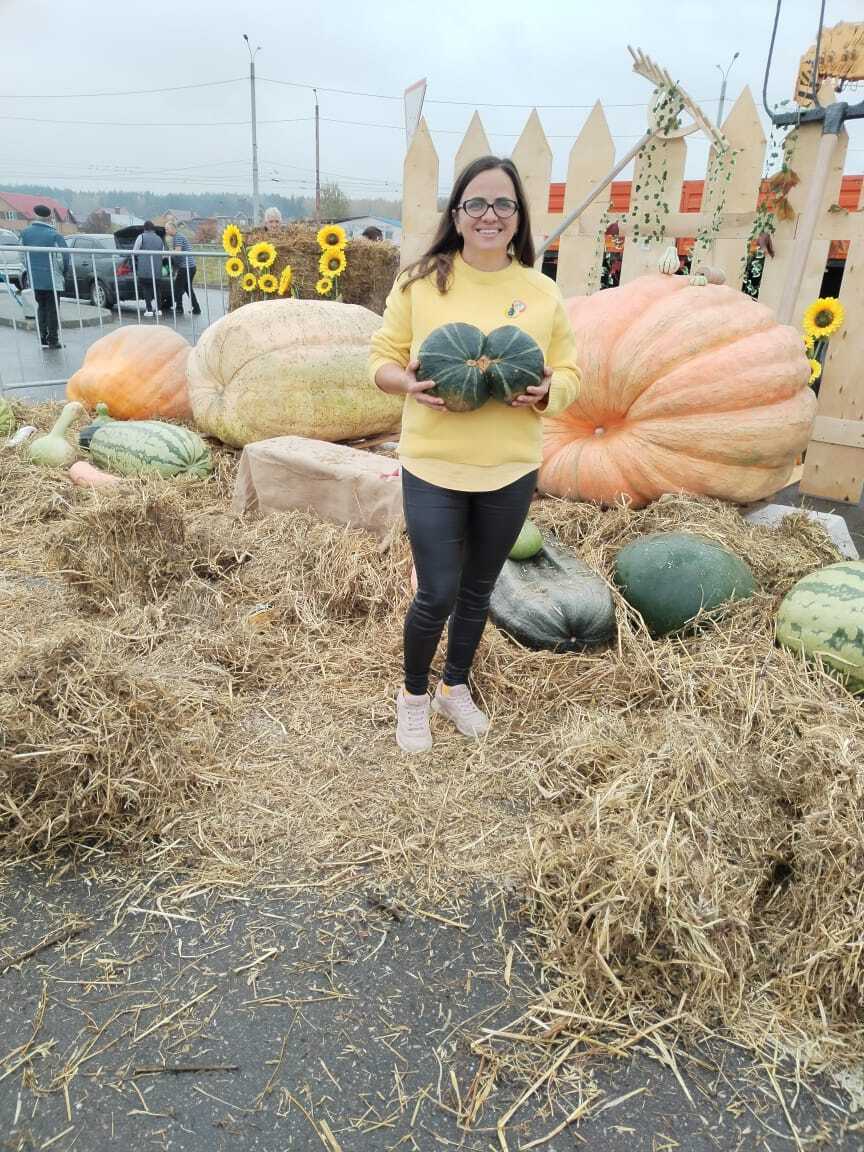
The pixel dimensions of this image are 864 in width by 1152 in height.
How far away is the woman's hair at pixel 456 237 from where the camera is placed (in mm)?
2346

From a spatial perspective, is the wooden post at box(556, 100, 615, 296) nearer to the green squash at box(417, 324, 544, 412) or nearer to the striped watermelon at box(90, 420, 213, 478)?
the striped watermelon at box(90, 420, 213, 478)

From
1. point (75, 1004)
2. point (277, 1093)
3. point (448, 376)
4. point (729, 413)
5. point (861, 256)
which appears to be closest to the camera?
point (277, 1093)

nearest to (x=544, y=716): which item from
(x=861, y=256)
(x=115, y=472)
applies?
(x=115, y=472)

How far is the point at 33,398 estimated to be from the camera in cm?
845

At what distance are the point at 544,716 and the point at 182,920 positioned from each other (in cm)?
150

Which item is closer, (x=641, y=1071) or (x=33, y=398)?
(x=641, y=1071)

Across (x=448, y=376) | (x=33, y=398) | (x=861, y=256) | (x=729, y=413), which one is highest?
(x=861, y=256)

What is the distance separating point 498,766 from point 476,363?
1.37 metres

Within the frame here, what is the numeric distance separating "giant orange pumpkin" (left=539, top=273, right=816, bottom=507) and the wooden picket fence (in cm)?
131

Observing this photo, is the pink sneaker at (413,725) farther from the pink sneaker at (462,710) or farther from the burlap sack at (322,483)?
the burlap sack at (322,483)

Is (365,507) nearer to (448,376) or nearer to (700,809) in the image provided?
(448,376)

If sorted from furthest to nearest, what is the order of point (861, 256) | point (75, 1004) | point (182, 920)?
point (861, 256)
point (182, 920)
point (75, 1004)

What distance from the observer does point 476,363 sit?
7.58 feet

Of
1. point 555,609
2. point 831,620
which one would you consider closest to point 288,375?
point 555,609
